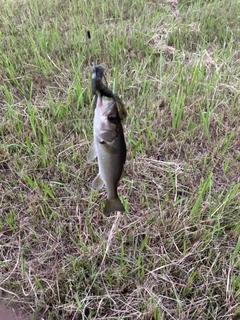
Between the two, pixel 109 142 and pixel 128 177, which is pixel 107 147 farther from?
pixel 128 177

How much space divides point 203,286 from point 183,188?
20.8 inches

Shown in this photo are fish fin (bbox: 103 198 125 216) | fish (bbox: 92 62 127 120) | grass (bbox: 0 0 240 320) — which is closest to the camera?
fish (bbox: 92 62 127 120)

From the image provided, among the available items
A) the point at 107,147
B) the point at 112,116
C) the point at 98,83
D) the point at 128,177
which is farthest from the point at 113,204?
the point at 128,177

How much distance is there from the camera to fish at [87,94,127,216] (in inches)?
33.4

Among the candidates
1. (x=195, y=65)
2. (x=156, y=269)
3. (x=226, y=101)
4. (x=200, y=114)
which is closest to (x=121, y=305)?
(x=156, y=269)

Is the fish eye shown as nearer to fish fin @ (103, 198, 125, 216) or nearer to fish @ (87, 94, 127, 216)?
fish @ (87, 94, 127, 216)

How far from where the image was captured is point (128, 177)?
1.73 meters

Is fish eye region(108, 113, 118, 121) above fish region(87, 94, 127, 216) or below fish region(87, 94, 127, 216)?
above

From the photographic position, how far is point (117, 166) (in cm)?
96

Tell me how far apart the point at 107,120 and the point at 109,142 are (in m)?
0.07

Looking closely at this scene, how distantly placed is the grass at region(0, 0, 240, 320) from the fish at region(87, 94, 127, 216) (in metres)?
0.38

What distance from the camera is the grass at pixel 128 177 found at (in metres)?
1.33

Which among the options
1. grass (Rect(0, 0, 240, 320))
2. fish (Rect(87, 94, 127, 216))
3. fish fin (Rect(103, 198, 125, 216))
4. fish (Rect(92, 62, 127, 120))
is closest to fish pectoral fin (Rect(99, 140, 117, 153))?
fish (Rect(87, 94, 127, 216))

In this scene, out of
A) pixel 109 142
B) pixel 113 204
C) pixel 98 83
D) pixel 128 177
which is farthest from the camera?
pixel 128 177
